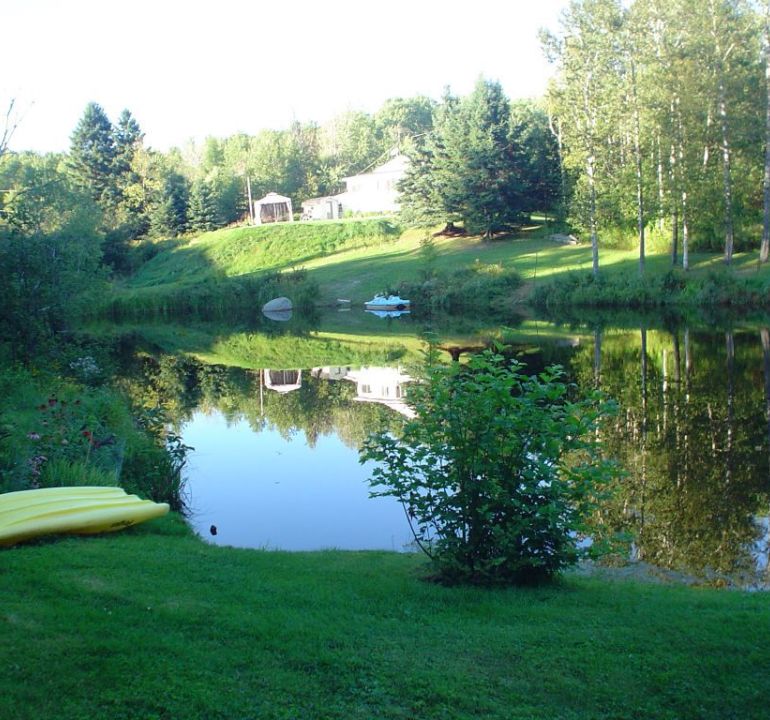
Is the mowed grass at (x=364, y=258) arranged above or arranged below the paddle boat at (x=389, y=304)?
above

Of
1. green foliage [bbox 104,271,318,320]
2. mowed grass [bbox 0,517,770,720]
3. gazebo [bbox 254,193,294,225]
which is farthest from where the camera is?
gazebo [bbox 254,193,294,225]

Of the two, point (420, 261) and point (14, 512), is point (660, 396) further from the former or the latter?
point (420, 261)

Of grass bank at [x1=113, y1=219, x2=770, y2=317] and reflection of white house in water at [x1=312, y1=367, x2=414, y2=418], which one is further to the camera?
grass bank at [x1=113, y1=219, x2=770, y2=317]

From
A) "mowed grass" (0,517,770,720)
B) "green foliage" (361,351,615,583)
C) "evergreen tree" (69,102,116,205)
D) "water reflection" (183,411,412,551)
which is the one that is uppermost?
"evergreen tree" (69,102,116,205)

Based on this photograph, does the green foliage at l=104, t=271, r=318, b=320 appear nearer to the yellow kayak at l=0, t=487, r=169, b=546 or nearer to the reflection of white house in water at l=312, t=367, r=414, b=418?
the reflection of white house in water at l=312, t=367, r=414, b=418

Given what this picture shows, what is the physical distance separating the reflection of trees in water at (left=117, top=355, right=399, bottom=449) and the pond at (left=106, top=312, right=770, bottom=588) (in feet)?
0.20

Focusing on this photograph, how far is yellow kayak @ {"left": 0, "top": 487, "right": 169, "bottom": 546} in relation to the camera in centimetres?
741

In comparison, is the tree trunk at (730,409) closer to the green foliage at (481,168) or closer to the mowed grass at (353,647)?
the mowed grass at (353,647)

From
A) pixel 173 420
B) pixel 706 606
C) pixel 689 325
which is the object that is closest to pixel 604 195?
pixel 689 325

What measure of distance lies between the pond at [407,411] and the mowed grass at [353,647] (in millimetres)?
1686

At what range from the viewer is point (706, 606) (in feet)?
20.3

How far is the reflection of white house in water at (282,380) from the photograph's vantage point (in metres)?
A: 22.8

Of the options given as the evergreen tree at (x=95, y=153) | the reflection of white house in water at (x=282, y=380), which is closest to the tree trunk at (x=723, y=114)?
the reflection of white house in water at (x=282, y=380)

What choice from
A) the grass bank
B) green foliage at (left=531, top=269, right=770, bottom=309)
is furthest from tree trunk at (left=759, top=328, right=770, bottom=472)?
the grass bank
